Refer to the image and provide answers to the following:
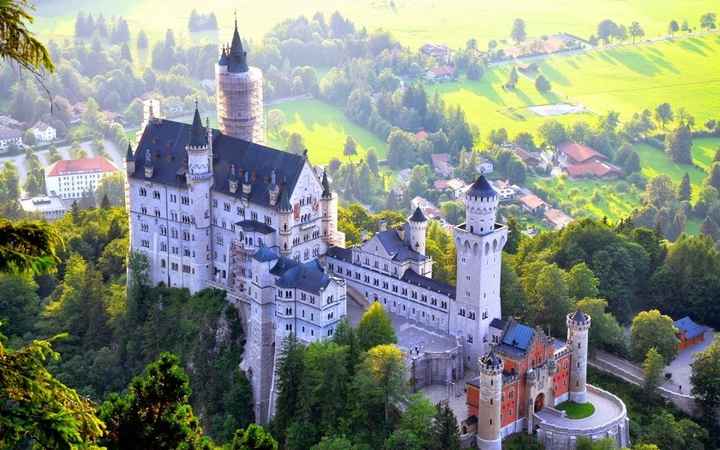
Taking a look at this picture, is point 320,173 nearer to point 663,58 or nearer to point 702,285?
point 702,285

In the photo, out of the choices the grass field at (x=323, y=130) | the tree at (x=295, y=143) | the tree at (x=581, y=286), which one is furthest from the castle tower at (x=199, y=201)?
the grass field at (x=323, y=130)

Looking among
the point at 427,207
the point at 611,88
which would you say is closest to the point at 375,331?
the point at 427,207

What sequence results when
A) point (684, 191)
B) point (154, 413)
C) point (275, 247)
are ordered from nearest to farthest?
point (154, 413)
point (275, 247)
point (684, 191)

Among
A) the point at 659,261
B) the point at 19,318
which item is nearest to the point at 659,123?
the point at 659,261

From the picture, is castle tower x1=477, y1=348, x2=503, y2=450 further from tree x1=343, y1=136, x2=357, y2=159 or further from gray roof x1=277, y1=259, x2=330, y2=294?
tree x1=343, y1=136, x2=357, y2=159

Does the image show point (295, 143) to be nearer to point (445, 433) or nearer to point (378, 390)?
point (378, 390)

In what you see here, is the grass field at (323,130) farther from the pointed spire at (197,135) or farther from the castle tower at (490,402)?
the castle tower at (490,402)
